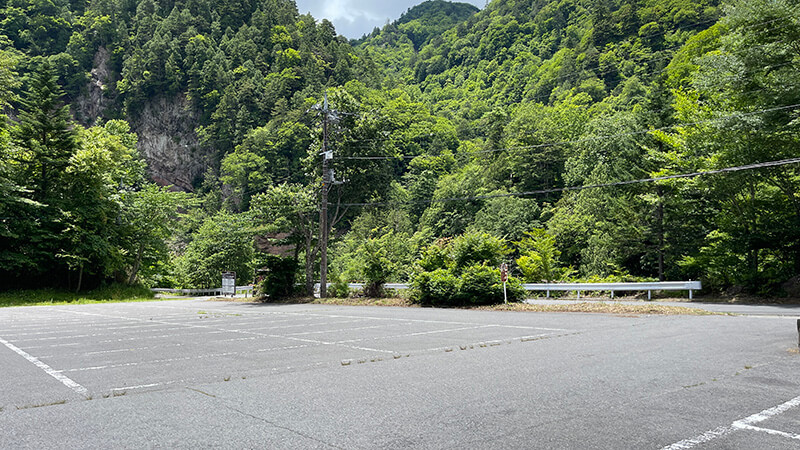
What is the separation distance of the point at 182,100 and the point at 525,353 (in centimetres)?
9736

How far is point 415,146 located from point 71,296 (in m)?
53.4

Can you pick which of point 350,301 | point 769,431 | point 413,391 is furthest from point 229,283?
point 769,431

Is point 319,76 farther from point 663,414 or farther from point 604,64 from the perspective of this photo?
point 663,414

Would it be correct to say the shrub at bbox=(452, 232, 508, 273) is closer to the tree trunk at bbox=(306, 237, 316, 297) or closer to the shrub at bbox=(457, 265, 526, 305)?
the shrub at bbox=(457, 265, 526, 305)

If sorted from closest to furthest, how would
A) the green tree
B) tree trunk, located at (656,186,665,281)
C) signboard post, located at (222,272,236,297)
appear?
tree trunk, located at (656,186,665,281) → signboard post, located at (222,272,236,297) → the green tree

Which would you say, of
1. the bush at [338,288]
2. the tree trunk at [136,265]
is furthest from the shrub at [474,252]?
the tree trunk at [136,265]

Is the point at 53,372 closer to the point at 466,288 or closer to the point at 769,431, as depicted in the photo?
the point at 769,431

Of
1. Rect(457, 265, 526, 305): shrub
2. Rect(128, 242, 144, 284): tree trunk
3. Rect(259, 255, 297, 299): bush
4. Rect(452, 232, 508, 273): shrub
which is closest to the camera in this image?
Rect(457, 265, 526, 305): shrub

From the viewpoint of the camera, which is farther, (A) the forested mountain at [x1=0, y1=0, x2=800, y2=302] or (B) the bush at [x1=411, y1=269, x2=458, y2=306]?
(A) the forested mountain at [x1=0, y1=0, x2=800, y2=302]

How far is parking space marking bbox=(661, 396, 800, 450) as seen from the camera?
11.6 feet

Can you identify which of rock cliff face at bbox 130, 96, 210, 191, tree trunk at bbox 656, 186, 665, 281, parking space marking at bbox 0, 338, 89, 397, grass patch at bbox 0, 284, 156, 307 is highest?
rock cliff face at bbox 130, 96, 210, 191

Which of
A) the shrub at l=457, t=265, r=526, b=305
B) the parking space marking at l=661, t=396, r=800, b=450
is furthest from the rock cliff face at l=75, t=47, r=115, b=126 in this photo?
the parking space marking at l=661, t=396, r=800, b=450

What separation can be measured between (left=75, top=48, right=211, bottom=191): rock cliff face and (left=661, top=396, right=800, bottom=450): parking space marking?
93094 mm

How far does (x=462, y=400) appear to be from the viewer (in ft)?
16.1
